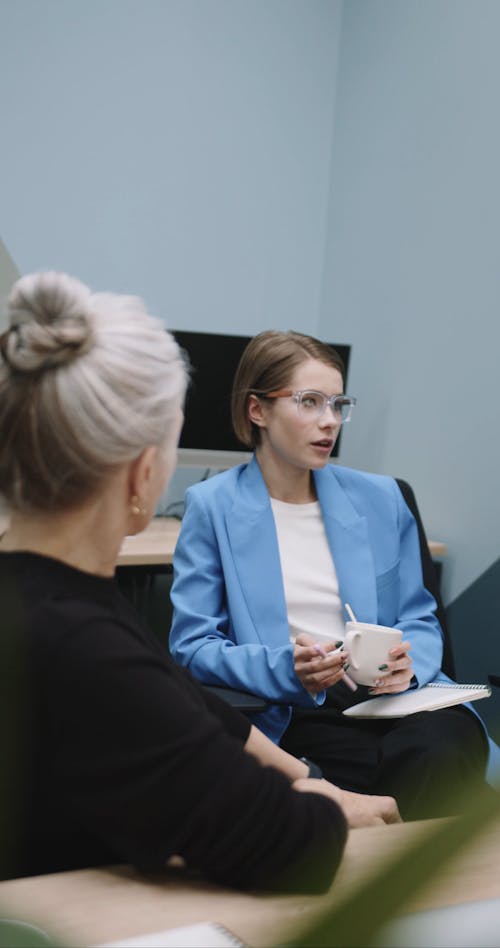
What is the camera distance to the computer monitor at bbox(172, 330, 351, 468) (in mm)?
3102

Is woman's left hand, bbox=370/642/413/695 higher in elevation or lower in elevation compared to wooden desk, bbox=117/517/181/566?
higher

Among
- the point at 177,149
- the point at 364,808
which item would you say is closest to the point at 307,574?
the point at 364,808

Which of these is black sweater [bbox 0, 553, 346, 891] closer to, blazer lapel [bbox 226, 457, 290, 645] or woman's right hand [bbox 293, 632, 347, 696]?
woman's right hand [bbox 293, 632, 347, 696]

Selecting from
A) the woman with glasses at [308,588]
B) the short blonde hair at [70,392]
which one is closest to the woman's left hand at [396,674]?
the woman with glasses at [308,588]

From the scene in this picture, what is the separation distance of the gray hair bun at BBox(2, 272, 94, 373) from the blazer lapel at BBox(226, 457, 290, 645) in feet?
3.54

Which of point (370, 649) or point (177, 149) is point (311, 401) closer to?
point (370, 649)

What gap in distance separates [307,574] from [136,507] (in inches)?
42.5

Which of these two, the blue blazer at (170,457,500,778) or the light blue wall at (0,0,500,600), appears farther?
the light blue wall at (0,0,500,600)

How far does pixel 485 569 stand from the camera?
2.83m

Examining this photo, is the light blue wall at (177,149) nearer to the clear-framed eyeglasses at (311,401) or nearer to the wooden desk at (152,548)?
the wooden desk at (152,548)

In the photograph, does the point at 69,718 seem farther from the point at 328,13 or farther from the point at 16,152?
the point at 328,13

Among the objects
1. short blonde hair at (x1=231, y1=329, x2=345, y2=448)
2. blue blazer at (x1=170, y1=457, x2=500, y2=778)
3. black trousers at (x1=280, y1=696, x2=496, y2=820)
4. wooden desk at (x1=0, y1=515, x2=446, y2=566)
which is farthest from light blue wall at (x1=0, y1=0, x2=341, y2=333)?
black trousers at (x1=280, y1=696, x2=496, y2=820)

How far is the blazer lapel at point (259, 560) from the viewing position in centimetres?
188

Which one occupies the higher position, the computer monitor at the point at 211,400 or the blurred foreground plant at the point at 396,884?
the blurred foreground plant at the point at 396,884
